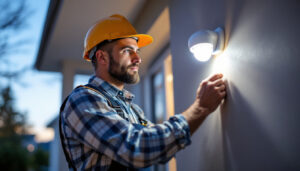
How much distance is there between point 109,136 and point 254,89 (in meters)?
0.60

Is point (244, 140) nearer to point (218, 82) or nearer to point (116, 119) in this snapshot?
point (218, 82)

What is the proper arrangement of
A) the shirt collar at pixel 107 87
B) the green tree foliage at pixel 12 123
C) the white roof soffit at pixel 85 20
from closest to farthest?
1. the shirt collar at pixel 107 87
2. the white roof soffit at pixel 85 20
3. the green tree foliage at pixel 12 123

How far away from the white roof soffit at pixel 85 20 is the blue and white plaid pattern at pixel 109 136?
1.34 meters

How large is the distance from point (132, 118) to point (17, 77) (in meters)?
5.01

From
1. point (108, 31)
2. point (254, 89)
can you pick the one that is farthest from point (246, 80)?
point (108, 31)

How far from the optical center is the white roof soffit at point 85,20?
2.42 m

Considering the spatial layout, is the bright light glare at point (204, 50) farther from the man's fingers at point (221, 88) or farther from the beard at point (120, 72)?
the beard at point (120, 72)

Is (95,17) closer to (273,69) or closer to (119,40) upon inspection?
(119,40)

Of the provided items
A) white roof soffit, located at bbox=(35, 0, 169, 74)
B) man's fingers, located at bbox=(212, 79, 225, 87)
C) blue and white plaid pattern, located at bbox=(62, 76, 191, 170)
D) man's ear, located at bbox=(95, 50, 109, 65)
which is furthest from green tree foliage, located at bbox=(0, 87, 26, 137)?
man's fingers, located at bbox=(212, 79, 225, 87)

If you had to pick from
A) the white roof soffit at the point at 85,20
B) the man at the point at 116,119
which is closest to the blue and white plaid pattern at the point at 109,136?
the man at the point at 116,119

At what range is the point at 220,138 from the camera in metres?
1.20

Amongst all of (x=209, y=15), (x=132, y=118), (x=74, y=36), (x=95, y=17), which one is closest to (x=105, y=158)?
(x=132, y=118)

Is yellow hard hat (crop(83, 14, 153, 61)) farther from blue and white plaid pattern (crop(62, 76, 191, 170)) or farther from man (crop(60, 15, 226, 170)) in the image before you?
blue and white plaid pattern (crop(62, 76, 191, 170))

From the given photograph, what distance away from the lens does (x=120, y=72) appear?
1364 millimetres
